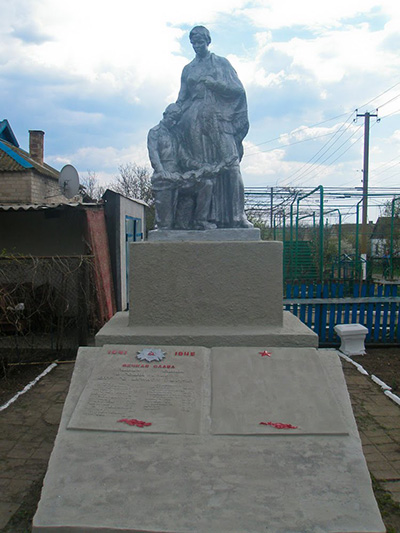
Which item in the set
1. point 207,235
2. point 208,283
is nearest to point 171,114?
point 207,235

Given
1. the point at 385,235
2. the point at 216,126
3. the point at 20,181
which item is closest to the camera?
the point at 216,126

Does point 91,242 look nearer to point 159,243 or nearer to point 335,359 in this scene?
point 159,243

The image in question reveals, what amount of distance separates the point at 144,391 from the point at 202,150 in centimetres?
195

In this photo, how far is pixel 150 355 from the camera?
2.86 metres

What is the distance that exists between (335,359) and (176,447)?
1220 millimetres

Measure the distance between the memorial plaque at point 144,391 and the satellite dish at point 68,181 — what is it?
7.80 m

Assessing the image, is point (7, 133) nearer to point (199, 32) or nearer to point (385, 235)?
point (199, 32)

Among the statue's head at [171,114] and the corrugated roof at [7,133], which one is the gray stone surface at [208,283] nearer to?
the statue's head at [171,114]

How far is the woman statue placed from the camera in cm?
347

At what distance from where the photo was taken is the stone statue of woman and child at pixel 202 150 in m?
3.47

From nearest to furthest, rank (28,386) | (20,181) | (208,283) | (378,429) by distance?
(208,283)
(378,429)
(28,386)
(20,181)

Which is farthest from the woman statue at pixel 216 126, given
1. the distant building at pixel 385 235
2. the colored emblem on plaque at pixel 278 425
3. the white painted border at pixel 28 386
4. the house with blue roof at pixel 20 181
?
the distant building at pixel 385 235

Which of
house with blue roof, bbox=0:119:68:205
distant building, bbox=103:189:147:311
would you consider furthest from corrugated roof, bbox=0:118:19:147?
distant building, bbox=103:189:147:311

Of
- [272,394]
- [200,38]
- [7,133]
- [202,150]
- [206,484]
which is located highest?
[7,133]
